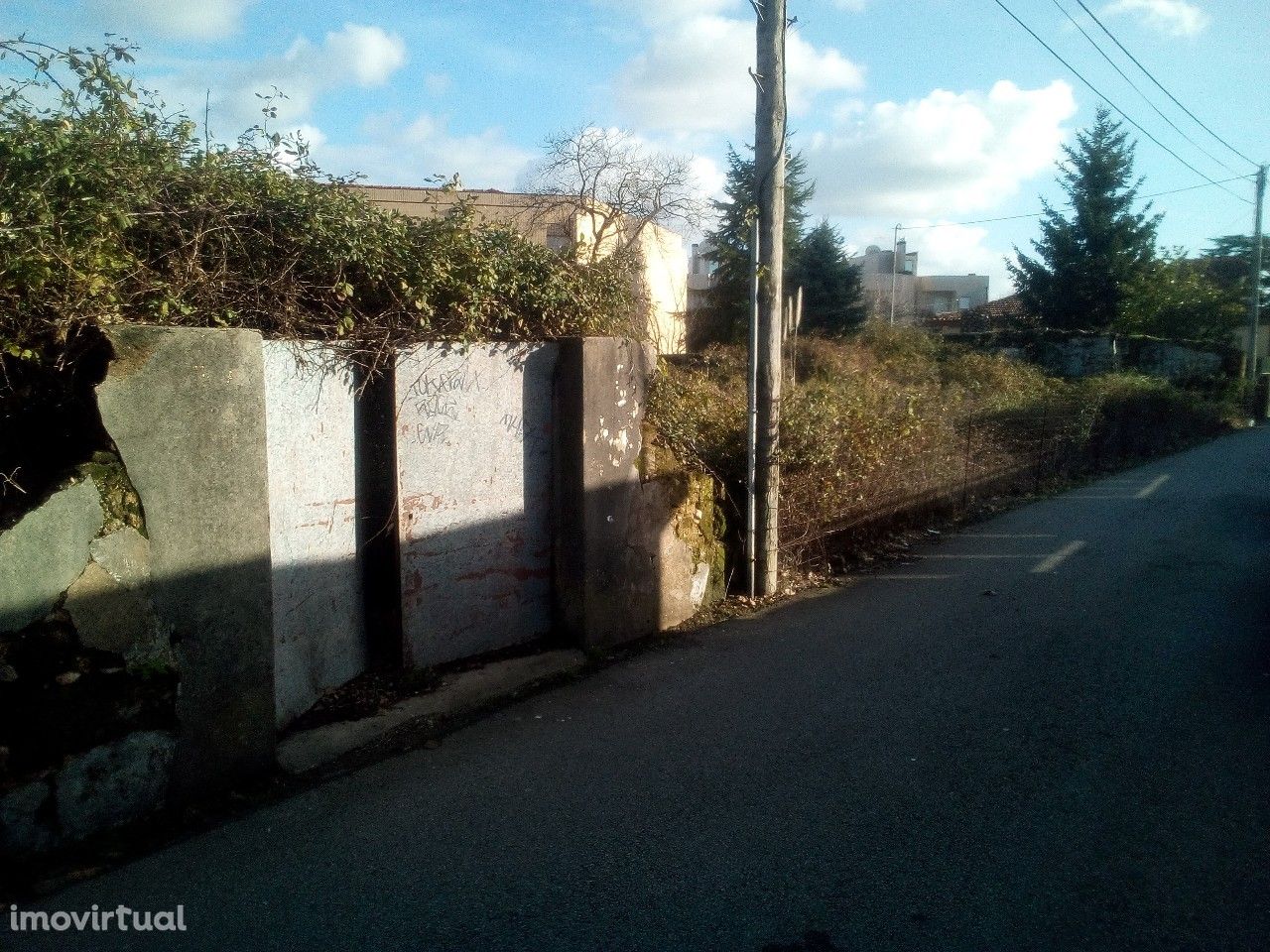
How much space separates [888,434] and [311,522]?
6.45m

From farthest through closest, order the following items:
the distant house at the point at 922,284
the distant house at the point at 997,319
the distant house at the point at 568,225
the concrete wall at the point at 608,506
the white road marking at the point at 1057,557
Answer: the distant house at the point at 922,284 → the distant house at the point at 997,319 → the distant house at the point at 568,225 → the white road marking at the point at 1057,557 → the concrete wall at the point at 608,506

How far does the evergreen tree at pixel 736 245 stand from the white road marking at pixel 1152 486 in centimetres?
1143

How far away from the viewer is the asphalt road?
3.63 metres

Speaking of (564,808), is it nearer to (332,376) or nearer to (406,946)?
(406,946)

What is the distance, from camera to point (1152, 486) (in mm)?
15906

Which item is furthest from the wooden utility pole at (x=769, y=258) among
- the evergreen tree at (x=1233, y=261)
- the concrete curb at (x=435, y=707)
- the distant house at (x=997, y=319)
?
the evergreen tree at (x=1233, y=261)

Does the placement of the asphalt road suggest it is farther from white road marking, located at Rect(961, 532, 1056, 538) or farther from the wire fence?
white road marking, located at Rect(961, 532, 1056, 538)

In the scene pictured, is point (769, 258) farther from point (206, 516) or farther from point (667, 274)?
point (667, 274)

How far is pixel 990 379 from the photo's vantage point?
19.8 metres

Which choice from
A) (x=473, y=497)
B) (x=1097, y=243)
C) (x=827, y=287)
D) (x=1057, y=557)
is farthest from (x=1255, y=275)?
(x=473, y=497)

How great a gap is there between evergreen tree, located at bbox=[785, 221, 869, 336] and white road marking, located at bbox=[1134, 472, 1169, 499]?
12.7 m

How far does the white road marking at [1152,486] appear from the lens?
1488cm

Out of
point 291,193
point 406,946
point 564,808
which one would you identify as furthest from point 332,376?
point 406,946

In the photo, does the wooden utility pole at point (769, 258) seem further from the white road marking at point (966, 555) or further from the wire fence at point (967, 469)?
the white road marking at point (966, 555)
